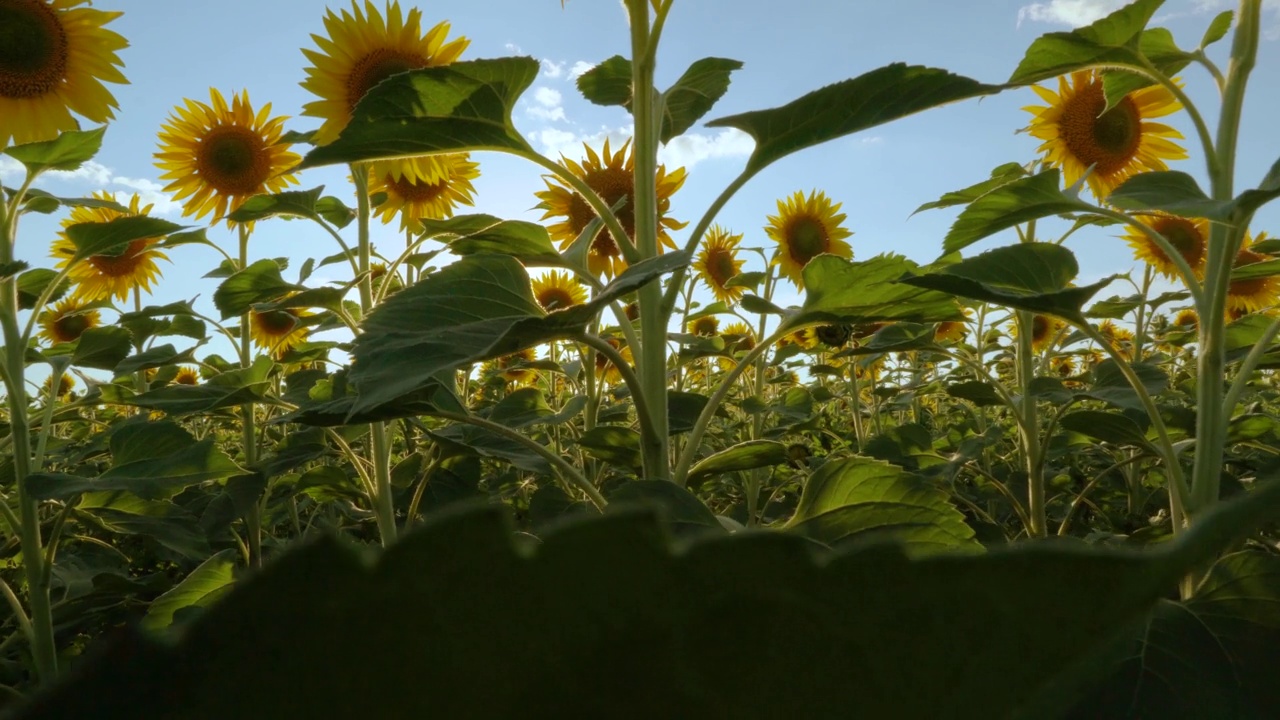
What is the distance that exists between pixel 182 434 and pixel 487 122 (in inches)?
38.6

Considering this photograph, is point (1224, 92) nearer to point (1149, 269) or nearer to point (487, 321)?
point (487, 321)

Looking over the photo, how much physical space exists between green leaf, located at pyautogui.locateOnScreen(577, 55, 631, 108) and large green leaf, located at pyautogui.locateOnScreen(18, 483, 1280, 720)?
1495 mm

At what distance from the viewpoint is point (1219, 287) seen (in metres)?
1.10

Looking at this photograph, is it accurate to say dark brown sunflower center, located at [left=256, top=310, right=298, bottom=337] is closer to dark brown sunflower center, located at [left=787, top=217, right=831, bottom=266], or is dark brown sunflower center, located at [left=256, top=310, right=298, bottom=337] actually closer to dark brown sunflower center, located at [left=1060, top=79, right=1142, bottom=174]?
dark brown sunflower center, located at [left=787, top=217, right=831, bottom=266]

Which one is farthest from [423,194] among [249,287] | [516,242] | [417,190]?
[516,242]

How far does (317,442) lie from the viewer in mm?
2029

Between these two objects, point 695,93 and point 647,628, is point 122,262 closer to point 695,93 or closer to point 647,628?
point 695,93

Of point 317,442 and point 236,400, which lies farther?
point 317,442

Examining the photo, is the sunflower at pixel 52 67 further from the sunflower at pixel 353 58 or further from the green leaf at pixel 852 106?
the green leaf at pixel 852 106

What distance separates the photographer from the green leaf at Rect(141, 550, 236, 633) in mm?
1283

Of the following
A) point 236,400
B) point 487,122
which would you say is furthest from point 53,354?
point 487,122

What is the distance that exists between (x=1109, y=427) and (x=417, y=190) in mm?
1960

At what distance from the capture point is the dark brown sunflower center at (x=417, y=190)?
2.47 m

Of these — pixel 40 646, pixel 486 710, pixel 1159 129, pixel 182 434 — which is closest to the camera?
pixel 486 710
